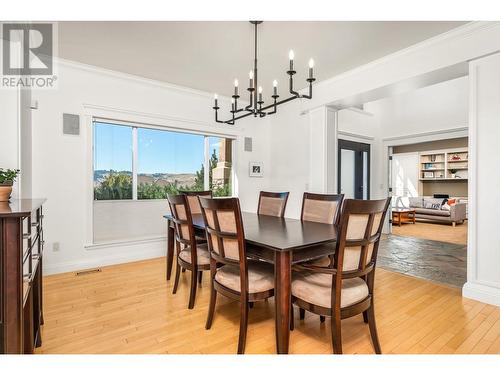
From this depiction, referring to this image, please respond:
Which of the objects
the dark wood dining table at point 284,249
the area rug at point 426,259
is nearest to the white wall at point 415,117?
the area rug at point 426,259

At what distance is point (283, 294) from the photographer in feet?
5.47

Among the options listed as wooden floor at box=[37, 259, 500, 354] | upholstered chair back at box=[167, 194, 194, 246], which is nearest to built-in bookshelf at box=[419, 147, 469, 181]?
wooden floor at box=[37, 259, 500, 354]

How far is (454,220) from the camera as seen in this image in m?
7.27

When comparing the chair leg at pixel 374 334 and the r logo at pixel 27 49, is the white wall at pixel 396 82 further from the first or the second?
the r logo at pixel 27 49

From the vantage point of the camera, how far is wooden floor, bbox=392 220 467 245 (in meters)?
5.62

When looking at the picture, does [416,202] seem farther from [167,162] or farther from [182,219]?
[182,219]

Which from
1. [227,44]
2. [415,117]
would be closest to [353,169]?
[415,117]

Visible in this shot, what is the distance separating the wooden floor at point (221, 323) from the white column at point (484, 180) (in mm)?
231

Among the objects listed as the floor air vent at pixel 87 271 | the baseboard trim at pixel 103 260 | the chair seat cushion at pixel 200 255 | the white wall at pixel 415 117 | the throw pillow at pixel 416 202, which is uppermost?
the white wall at pixel 415 117

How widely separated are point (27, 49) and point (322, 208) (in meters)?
3.33

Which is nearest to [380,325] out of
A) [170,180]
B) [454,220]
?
[170,180]

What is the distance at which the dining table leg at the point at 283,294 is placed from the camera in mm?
1663

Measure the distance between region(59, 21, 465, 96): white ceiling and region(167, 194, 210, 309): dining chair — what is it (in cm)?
163
